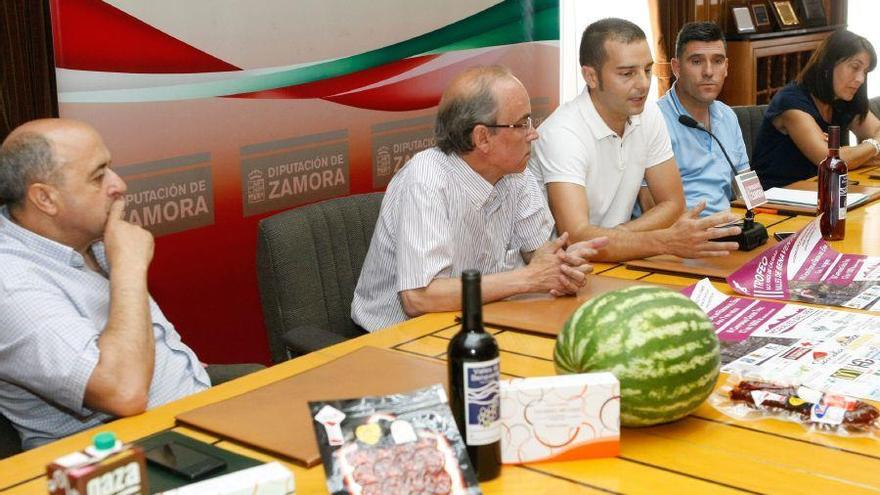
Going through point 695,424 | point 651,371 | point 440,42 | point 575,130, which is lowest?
point 695,424

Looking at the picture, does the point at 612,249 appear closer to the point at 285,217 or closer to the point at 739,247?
the point at 739,247

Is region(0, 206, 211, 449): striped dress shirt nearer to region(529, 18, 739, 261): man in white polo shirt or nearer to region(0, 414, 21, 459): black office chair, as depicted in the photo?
region(0, 414, 21, 459): black office chair

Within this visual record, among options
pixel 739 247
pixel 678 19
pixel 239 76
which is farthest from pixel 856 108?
pixel 239 76

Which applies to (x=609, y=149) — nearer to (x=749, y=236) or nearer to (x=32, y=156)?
(x=749, y=236)

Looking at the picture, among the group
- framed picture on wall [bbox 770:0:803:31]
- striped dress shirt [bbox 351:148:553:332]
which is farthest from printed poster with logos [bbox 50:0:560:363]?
framed picture on wall [bbox 770:0:803:31]

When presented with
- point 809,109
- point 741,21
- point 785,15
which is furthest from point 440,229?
point 785,15

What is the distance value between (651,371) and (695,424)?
172 millimetres

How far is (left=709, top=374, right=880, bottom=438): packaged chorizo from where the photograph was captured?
1510 mm

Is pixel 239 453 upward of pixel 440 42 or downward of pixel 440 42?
downward

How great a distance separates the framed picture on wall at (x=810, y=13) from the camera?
6.75 m

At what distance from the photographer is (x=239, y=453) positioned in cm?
148

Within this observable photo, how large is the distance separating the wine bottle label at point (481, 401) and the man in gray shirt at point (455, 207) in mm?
986

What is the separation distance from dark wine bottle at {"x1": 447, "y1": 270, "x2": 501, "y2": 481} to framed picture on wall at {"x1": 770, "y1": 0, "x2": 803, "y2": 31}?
230 inches

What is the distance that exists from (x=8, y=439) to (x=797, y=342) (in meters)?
1.46
